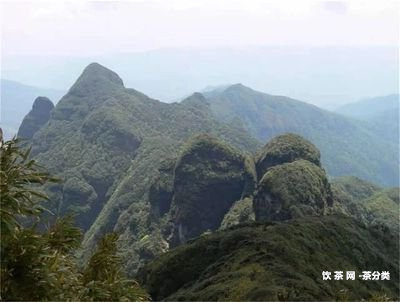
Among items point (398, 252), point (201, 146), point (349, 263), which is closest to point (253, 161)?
point (201, 146)

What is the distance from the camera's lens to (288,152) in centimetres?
11919

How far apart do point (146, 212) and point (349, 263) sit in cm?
8150

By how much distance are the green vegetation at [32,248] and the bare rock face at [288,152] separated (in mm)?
108694

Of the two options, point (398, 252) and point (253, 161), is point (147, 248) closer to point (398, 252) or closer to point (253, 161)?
point (253, 161)

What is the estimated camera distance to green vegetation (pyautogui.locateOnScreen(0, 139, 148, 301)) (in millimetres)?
10359

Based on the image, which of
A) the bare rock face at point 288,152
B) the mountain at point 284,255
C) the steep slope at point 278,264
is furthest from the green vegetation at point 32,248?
the bare rock face at point 288,152

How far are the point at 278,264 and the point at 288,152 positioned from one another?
64811 millimetres

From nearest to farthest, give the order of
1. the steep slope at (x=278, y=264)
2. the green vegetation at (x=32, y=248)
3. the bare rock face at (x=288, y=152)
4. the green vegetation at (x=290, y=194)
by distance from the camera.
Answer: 1. the green vegetation at (x=32, y=248)
2. the steep slope at (x=278, y=264)
3. the green vegetation at (x=290, y=194)
4. the bare rock face at (x=288, y=152)

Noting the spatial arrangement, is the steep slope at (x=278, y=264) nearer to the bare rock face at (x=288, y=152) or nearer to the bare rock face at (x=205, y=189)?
the bare rock face at (x=288, y=152)

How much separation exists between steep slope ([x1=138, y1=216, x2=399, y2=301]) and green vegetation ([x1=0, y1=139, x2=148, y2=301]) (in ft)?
115

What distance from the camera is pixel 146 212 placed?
144 metres

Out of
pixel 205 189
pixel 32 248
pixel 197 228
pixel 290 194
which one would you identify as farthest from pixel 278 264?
pixel 205 189

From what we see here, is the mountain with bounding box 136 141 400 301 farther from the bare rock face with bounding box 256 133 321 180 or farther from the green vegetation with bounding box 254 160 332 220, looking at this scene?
the bare rock face with bounding box 256 133 321 180

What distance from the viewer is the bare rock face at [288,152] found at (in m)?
119
